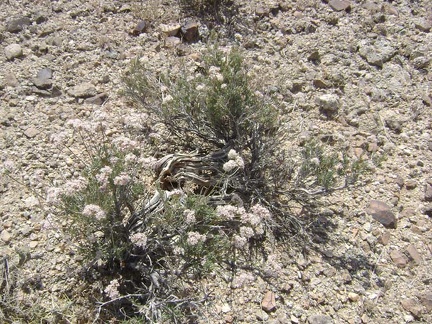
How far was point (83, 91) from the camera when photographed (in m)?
4.73

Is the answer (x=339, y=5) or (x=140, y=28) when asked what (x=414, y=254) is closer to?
(x=339, y=5)

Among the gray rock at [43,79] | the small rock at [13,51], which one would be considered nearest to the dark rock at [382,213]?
the gray rock at [43,79]

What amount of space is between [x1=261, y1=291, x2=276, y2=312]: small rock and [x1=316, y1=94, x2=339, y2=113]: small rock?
7.58ft

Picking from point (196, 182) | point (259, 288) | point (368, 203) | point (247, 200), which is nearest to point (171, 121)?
point (196, 182)

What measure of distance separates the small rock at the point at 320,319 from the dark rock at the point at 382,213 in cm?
114

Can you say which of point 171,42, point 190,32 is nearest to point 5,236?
point 171,42

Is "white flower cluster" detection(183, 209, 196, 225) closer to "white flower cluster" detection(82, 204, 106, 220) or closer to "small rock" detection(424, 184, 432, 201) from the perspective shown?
"white flower cluster" detection(82, 204, 106, 220)

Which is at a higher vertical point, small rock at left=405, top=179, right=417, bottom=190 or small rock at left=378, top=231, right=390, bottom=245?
small rock at left=405, top=179, right=417, bottom=190

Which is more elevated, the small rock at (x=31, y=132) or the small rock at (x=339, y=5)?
the small rock at (x=339, y=5)

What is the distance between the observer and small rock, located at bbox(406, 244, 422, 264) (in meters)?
4.00

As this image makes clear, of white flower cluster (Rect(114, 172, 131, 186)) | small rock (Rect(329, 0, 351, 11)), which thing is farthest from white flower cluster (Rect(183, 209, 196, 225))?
small rock (Rect(329, 0, 351, 11))

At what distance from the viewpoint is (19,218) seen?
3.65 metres

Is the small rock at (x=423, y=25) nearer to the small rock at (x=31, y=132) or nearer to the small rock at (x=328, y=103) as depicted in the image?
the small rock at (x=328, y=103)

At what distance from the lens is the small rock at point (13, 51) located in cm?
486
